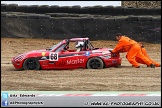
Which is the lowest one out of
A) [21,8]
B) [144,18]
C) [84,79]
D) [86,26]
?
[84,79]

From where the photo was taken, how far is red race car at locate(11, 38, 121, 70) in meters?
16.6

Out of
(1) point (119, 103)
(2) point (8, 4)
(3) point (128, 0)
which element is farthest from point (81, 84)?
(3) point (128, 0)

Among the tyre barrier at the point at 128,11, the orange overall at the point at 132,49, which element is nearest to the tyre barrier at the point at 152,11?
the tyre barrier at the point at 128,11

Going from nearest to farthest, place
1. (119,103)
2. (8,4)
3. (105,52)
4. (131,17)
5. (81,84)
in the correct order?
(119,103) → (81,84) → (105,52) → (131,17) → (8,4)

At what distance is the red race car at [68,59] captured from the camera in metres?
16.6

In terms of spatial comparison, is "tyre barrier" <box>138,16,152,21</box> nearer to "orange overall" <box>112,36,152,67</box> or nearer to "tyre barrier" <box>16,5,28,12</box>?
"orange overall" <box>112,36,152,67</box>

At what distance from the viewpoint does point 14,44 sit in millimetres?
22188

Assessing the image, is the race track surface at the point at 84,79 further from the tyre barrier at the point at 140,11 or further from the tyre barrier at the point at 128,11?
the tyre barrier at the point at 140,11

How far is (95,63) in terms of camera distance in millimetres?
16641

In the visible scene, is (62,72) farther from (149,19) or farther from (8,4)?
(8,4)

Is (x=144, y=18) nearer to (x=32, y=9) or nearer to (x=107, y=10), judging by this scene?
(x=107, y=10)

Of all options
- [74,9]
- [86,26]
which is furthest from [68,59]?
[74,9]

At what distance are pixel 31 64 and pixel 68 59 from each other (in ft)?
3.77

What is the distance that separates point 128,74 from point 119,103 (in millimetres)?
6263
